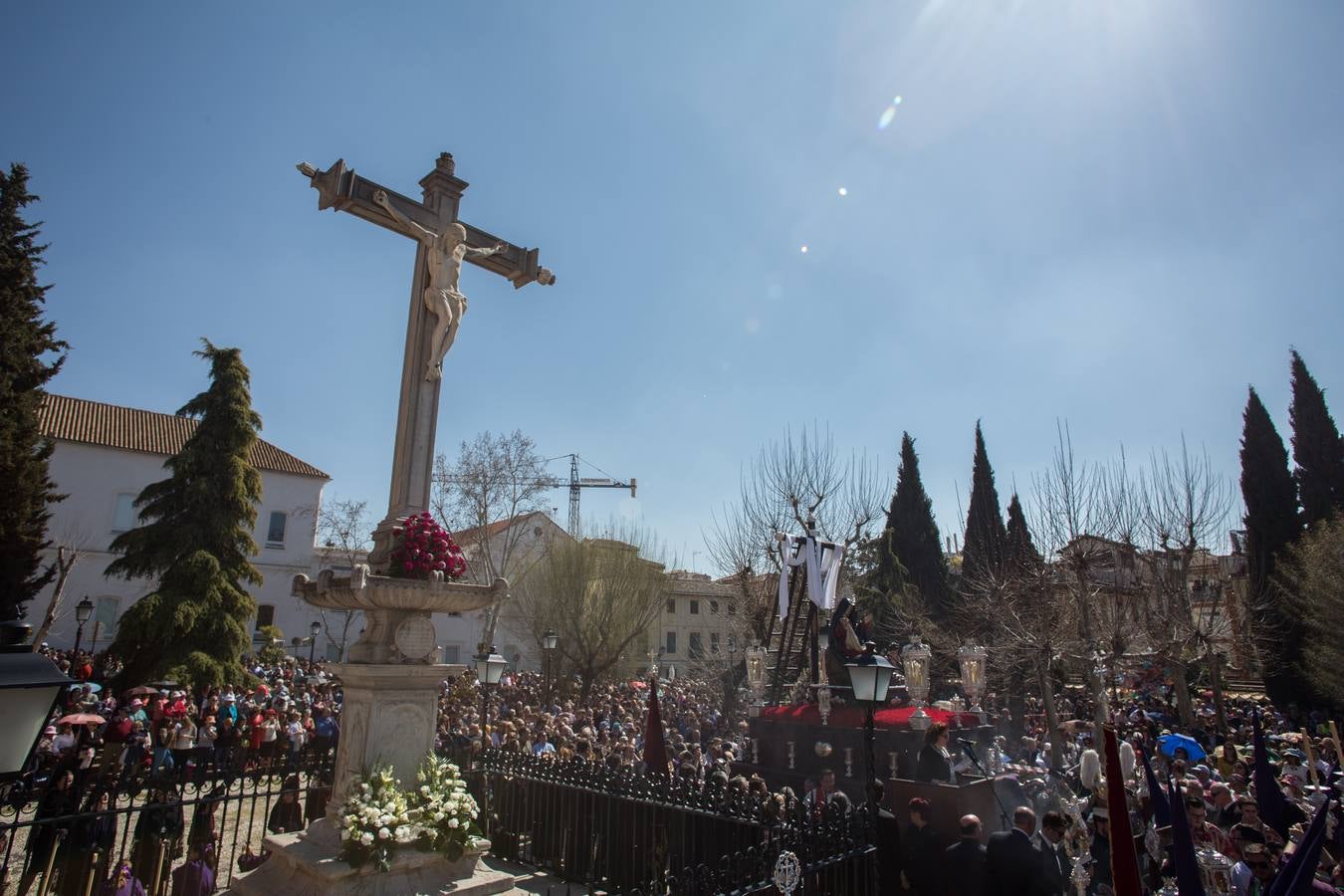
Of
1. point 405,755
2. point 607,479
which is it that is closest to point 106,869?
point 405,755

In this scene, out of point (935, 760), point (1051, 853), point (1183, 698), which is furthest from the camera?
point (1183, 698)

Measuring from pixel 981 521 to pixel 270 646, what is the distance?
31.6 m

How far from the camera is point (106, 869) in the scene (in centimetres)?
631

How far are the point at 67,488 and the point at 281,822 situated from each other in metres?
32.5

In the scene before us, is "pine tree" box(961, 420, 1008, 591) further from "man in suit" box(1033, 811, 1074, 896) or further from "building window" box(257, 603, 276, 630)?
"building window" box(257, 603, 276, 630)

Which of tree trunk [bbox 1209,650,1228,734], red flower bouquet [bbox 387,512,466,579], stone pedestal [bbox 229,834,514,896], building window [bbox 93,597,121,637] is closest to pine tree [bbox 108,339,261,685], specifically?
building window [bbox 93,597,121,637]

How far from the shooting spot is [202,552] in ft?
72.4

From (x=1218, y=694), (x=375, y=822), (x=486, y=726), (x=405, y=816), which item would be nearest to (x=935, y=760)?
(x=405, y=816)

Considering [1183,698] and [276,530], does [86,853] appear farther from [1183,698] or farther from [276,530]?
[276,530]

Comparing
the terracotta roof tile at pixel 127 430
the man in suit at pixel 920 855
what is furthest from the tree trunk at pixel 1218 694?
the terracotta roof tile at pixel 127 430

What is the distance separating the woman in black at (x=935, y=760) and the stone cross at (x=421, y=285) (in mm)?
6594

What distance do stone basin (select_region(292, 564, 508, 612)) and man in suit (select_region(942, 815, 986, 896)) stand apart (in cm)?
439

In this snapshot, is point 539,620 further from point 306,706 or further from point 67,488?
point 67,488

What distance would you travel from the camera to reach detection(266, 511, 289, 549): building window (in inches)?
→ 1398
